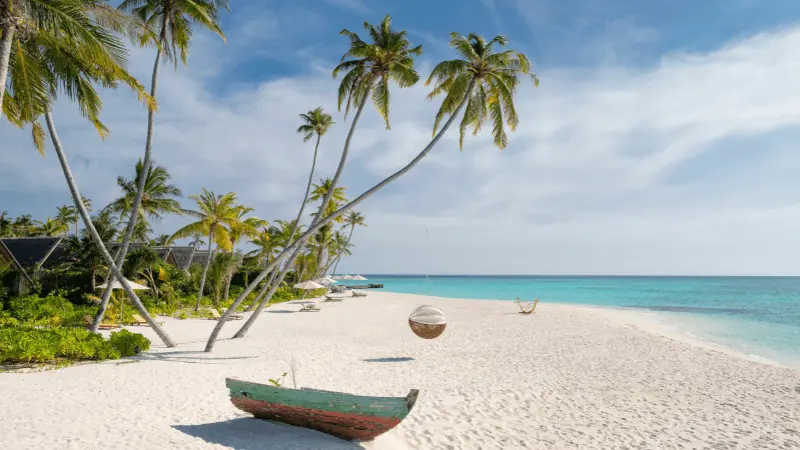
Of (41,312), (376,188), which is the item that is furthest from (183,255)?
(376,188)

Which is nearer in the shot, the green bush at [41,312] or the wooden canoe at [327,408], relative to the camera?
the wooden canoe at [327,408]

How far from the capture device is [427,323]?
10.1 m

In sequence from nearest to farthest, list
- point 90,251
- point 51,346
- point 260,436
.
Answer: point 260,436, point 51,346, point 90,251

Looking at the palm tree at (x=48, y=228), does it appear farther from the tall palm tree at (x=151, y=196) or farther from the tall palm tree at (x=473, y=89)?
the tall palm tree at (x=473, y=89)

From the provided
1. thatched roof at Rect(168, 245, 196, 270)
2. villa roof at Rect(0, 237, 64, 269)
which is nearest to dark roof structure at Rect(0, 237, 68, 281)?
villa roof at Rect(0, 237, 64, 269)

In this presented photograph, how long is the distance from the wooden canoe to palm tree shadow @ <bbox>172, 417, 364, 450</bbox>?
0.34ft

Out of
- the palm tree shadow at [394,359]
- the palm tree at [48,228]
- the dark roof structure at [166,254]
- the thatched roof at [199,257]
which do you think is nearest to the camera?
the palm tree shadow at [394,359]

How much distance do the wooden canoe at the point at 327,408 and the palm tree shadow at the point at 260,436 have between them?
10 centimetres

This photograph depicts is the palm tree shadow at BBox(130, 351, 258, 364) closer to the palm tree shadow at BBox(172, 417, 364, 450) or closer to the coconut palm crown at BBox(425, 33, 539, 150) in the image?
the palm tree shadow at BBox(172, 417, 364, 450)

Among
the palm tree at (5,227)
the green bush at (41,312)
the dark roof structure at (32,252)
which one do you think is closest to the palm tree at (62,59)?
the green bush at (41,312)

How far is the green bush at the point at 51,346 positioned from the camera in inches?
337

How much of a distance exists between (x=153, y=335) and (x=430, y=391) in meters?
10.3

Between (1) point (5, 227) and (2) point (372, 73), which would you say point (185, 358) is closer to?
(2) point (372, 73)

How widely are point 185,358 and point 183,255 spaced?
918 inches
